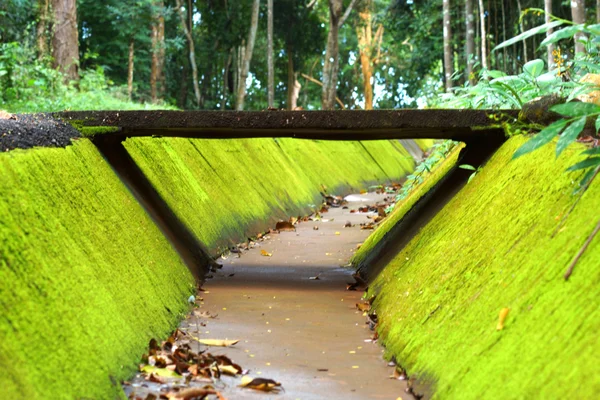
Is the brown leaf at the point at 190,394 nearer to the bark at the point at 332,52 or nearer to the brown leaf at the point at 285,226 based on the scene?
the brown leaf at the point at 285,226

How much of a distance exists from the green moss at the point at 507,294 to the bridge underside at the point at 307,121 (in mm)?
551

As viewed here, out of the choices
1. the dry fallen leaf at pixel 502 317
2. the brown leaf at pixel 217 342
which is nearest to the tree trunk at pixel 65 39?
the brown leaf at pixel 217 342

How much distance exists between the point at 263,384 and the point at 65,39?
14.0m

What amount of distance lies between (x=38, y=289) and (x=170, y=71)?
29922 millimetres

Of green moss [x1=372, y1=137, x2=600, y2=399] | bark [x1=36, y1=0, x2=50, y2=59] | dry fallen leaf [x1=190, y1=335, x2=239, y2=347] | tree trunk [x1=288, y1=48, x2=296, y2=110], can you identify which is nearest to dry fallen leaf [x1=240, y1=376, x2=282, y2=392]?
green moss [x1=372, y1=137, x2=600, y2=399]

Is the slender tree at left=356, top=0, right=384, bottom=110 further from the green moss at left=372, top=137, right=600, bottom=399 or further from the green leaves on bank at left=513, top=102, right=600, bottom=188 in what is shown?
the green leaves on bank at left=513, top=102, right=600, bottom=188

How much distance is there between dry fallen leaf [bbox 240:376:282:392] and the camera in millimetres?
4754

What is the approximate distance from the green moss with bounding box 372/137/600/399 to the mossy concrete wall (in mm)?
1648

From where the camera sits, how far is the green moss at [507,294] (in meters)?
3.50

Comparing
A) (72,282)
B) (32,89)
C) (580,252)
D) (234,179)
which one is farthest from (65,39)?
(580,252)

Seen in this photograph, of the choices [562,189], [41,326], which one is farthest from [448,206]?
[41,326]

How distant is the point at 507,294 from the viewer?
4398 millimetres

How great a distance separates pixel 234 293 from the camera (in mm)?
7980

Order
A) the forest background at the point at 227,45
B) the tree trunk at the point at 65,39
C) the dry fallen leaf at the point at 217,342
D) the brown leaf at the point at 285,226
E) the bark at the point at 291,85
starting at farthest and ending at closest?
the bark at the point at 291,85
the tree trunk at the point at 65,39
the forest background at the point at 227,45
the brown leaf at the point at 285,226
the dry fallen leaf at the point at 217,342
